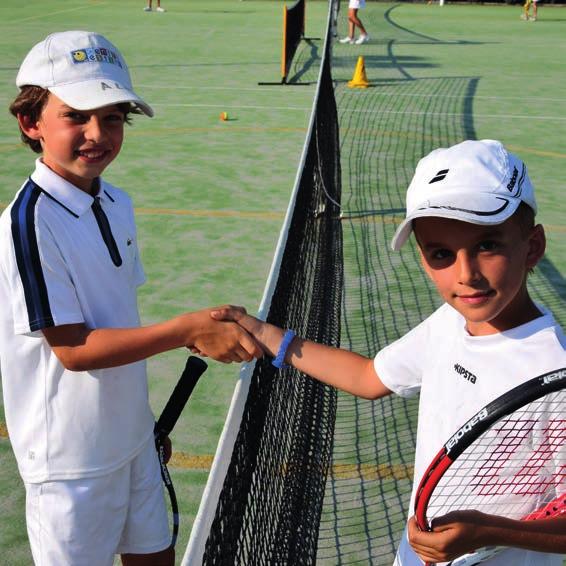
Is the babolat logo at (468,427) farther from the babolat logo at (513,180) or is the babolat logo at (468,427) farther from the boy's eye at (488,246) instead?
the babolat logo at (513,180)

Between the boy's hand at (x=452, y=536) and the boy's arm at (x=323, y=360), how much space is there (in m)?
0.66

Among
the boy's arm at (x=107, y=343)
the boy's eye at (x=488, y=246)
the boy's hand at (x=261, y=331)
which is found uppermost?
the boy's eye at (x=488, y=246)

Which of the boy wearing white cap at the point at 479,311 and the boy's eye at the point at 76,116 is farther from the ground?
the boy's eye at the point at 76,116

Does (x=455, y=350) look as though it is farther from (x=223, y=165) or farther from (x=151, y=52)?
(x=151, y=52)

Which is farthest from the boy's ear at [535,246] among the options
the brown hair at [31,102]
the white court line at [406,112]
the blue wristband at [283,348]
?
the white court line at [406,112]

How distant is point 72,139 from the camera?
8.16 ft

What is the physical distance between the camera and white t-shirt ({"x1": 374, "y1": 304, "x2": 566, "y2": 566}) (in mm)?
1933

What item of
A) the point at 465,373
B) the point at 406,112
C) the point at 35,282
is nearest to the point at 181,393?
the point at 35,282

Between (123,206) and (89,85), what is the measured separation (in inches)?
19.4

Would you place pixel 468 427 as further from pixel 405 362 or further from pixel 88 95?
pixel 88 95

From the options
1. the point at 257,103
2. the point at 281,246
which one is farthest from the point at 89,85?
the point at 257,103

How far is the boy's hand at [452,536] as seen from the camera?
1743mm

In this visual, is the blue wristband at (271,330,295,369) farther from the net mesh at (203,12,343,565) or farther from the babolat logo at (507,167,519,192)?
the babolat logo at (507,167,519,192)

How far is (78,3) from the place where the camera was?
102 ft
